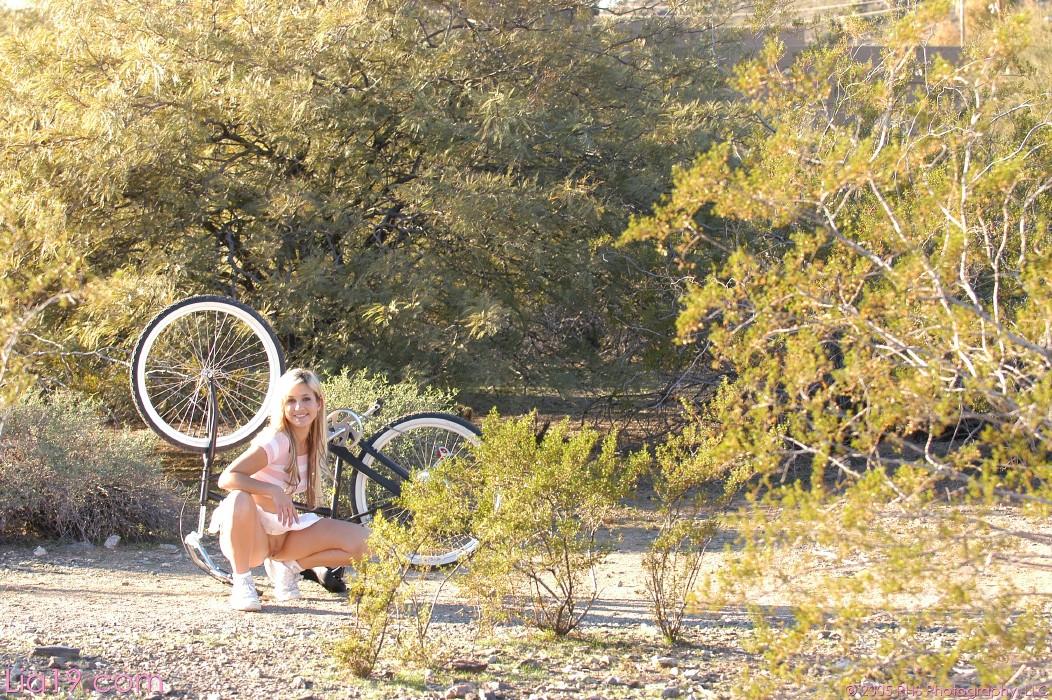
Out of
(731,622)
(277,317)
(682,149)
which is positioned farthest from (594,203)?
(731,622)

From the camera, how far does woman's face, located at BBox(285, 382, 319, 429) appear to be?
5.07 metres

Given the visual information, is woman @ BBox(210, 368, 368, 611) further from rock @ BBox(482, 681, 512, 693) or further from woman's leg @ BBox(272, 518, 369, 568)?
rock @ BBox(482, 681, 512, 693)

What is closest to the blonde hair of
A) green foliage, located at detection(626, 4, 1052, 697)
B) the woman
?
the woman

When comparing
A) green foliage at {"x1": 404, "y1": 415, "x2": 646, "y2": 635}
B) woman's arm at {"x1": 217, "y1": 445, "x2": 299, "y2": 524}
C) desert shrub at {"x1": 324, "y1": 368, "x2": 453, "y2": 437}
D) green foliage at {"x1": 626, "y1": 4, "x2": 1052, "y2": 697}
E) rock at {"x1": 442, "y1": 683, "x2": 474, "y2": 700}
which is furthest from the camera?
desert shrub at {"x1": 324, "y1": 368, "x2": 453, "y2": 437}

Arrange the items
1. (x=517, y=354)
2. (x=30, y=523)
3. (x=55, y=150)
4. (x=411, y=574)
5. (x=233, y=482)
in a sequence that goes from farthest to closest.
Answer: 1. (x=517, y=354)
2. (x=55, y=150)
3. (x=30, y=523)
4. (x=411, y=574)
5. (x=233, y=482)

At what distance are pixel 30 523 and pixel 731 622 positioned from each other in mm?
4031

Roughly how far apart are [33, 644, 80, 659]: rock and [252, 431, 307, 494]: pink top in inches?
49.6

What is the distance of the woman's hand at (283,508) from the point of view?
194 inches

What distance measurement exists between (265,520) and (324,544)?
29 centimetres

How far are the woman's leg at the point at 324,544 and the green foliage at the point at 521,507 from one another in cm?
72

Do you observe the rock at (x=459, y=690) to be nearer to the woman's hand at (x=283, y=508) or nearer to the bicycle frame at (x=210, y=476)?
the woman's hand at (x=283, y=508)

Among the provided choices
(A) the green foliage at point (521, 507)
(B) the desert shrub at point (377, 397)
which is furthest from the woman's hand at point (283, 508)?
(B) the desert shrub at point (377, 397)

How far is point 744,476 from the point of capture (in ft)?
13.5

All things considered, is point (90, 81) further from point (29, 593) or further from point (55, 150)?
point (29, 593)
